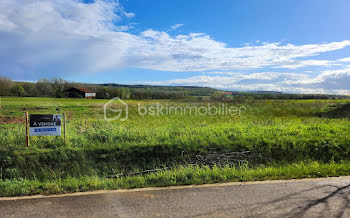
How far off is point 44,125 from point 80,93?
19979 mm

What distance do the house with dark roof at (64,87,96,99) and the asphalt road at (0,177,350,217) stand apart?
826 inches

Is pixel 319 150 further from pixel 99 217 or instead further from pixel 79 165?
pixel 79 165

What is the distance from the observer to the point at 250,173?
4762 mm

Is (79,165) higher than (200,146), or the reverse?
(200,146)

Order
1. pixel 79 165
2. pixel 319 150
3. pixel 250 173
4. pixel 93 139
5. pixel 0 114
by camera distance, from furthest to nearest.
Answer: pixel 0 114
pixel 93 139
pixel 319 150
pixel 79 165
pixel 250 173

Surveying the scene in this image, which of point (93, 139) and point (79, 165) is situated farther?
point (93, 139)

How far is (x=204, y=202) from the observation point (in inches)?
141

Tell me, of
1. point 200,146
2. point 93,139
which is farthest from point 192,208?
point 93,139

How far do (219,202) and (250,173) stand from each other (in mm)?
1519

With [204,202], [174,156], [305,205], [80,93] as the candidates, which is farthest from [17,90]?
[305,205]

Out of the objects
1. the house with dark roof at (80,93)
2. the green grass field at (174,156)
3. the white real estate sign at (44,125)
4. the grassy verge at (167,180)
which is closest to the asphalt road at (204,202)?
the grassy verge at (167,180)

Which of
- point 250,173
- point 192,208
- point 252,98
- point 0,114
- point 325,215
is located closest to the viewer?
point 325,215

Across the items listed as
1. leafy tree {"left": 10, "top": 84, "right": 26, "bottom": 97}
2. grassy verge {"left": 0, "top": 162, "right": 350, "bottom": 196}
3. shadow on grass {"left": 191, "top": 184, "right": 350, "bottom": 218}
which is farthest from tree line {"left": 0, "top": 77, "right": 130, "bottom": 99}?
shadow on grass {"left": 191, "top": 184, "right": 350, "bottom": 218}

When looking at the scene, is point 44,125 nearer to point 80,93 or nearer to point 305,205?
point 305,205
